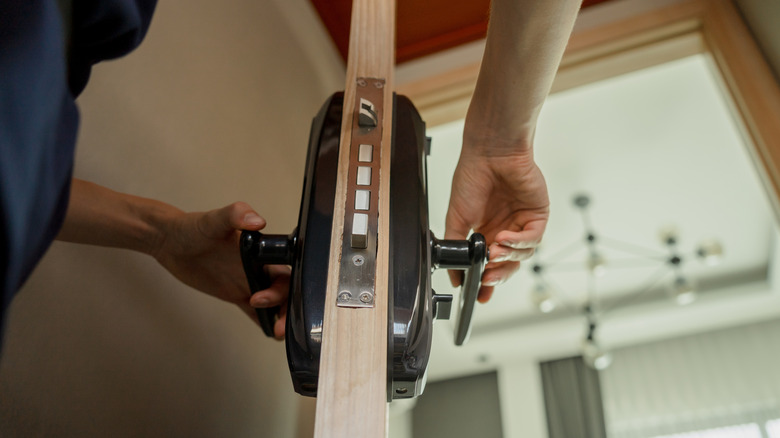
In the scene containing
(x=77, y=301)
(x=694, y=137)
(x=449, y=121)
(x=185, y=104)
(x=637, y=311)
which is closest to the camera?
(x=77, y=301)

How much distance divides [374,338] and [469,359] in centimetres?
435

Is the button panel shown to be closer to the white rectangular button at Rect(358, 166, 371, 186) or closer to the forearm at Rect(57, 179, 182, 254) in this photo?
the white rectangular button at Rect(358, 166, 371, 186)

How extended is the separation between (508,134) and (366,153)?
257mm

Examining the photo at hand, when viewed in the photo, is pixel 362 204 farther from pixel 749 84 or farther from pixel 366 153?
pixel 749 84

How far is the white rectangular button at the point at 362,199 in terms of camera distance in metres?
0.42

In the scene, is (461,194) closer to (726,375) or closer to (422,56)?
(422,56)

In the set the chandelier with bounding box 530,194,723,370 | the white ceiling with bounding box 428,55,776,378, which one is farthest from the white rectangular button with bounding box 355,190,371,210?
the chandelier with bounding box 530,194,723,370

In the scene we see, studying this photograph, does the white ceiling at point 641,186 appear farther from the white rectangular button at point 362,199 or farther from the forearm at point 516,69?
the white rectangular button at point 362,199

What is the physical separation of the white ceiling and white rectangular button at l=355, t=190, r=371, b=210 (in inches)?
57.6

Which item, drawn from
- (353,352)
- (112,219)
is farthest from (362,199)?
(112,219)

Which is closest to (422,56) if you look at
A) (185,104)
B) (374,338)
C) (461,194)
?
(185,104)

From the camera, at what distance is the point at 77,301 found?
0.64 m

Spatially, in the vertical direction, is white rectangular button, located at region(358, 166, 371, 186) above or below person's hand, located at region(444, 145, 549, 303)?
below

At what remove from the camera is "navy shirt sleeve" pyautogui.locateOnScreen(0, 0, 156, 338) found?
0.23 metres
